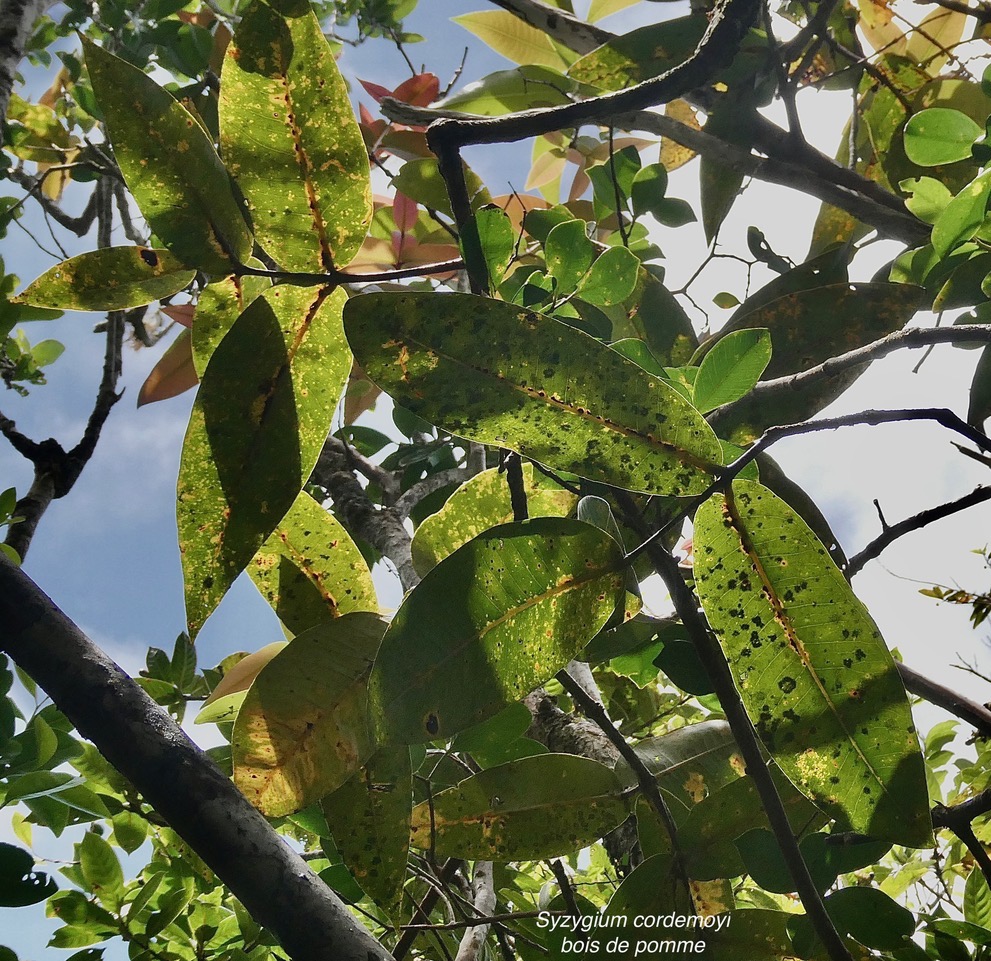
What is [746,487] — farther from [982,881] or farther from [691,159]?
[691,159]

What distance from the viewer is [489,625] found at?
0.34 meters

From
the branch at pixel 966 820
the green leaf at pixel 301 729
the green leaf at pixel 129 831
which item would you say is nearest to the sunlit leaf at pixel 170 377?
the green leaf at pixel 129 831

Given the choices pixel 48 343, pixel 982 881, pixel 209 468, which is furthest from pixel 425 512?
pixel 48 343

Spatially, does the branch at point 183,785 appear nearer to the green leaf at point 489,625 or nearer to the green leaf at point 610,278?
the green leaf at point 489,625

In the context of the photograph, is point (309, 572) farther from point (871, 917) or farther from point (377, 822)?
point (871, 917)

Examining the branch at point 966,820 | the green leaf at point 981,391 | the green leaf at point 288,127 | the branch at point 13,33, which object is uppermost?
the branch at point 13,33

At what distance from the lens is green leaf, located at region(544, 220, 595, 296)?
46 cm

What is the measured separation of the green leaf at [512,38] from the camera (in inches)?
36.6

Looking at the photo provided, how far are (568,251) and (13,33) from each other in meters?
0.96

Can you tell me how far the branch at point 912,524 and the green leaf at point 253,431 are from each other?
315mm

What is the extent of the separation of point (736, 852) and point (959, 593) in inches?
22.5

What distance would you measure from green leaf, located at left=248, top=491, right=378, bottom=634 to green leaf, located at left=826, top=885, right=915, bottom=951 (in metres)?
0.33

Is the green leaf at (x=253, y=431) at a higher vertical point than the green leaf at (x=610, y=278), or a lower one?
lower

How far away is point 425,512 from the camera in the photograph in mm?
833
